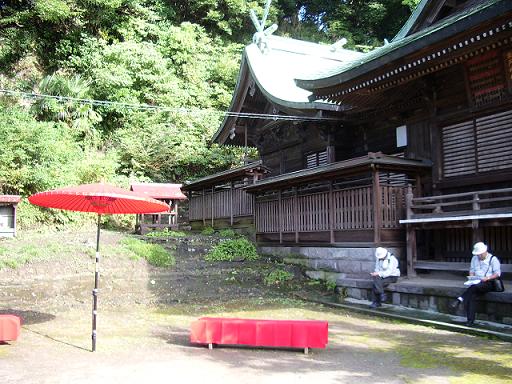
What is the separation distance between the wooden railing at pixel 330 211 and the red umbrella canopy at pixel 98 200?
6.21 meters

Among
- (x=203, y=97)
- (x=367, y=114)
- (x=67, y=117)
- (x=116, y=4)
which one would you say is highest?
(x=116, y=4)

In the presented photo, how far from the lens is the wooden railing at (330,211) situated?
12.2 meters

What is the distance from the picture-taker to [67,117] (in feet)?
80.6

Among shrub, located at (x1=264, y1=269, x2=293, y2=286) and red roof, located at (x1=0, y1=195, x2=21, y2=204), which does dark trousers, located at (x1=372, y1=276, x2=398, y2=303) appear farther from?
red roof, located at (x1=0, y1=195, x2=21, y2=204)

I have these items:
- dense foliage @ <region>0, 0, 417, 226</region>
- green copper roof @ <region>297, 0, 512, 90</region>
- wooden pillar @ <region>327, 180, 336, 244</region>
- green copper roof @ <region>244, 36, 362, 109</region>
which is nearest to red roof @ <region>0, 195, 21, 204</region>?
dense foliage @ <region>0, 0, 417, 226</region>

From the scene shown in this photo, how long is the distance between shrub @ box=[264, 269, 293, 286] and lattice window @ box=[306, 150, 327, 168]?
4877mm

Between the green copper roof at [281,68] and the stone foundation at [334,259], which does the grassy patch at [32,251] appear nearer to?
the stone foundation at [334,259]

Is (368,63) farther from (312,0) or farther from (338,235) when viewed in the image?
(312,0)

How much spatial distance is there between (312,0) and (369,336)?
118 feet

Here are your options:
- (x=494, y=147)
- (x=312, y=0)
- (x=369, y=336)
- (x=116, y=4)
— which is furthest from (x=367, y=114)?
(x=312, y=0)

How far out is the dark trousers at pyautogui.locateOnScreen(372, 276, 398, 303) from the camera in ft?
35.4

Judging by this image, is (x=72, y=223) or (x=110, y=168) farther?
(x=110, y=168)

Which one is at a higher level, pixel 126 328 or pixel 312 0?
pixel 312 0

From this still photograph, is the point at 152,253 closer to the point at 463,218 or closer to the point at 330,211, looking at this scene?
the point at 330,211
